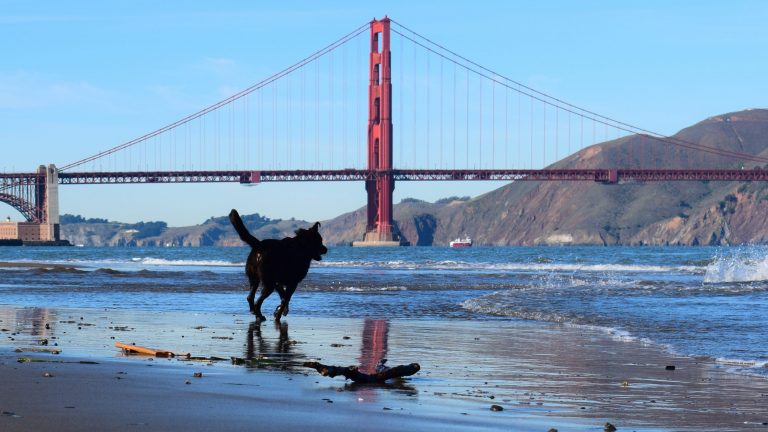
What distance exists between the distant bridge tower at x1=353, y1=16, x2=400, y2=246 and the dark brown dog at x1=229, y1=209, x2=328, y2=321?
306 feet

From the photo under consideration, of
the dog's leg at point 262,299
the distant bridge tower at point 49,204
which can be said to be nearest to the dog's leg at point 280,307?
the dog's leg at point 262,299

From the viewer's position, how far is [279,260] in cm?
1304

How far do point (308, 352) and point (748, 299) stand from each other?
36.8 ft

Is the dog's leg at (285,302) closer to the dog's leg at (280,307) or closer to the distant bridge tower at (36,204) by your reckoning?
the dog's leg at (280,307)

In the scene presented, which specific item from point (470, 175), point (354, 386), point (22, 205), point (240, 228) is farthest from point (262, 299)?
point (22, 205)

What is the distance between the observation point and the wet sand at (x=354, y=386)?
5.71 metres

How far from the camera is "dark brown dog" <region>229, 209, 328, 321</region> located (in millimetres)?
12961

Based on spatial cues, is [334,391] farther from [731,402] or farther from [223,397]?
[731,402]

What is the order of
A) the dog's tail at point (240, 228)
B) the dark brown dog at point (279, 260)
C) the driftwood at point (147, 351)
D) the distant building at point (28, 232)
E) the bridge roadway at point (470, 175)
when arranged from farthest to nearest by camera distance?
the distant building at point (28, 232), the bridge roadway at point (470, 175), the dark brown dog at point (279, 260), the dog's tail at point (240, 228), the driftwood at point (147, 351)

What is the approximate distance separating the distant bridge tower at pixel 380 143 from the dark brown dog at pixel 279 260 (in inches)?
3675

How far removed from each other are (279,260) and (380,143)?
97.9m

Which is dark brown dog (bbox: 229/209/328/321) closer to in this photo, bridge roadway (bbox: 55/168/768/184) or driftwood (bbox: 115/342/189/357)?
driftwood (bbox: 115/342/189/357)

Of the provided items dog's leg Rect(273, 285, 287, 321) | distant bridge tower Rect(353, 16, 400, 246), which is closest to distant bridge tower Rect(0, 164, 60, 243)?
distant bridge tower Rect(353, 16, 400, 246)

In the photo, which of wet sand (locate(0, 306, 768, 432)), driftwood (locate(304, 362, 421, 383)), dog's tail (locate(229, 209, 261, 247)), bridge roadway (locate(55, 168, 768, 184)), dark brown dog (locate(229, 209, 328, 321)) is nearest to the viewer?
wet sand (locate(0, 306, 768, 432))
